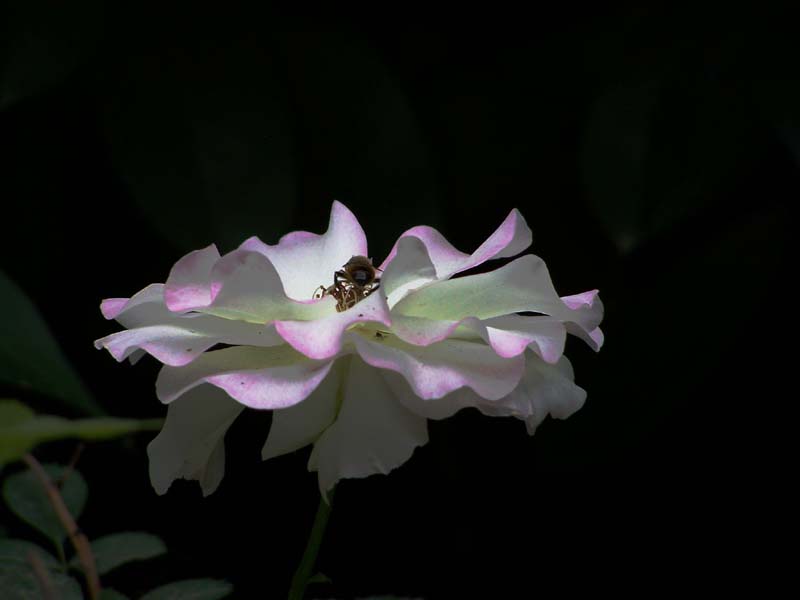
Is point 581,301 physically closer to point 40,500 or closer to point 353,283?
point 353,283

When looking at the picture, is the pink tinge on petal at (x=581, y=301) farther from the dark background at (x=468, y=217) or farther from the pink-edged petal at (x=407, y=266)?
the dark background at (x=468, y=217)

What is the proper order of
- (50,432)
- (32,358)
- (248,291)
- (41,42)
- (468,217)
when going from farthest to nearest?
(468,217), (41,42), (32,358), (248,291), (50,432)

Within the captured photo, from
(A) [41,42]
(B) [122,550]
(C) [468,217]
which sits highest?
(A) [41,42]

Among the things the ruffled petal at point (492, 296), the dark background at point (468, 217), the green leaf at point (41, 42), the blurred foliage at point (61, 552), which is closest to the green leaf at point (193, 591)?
the blurred foliage at point (61, 552)

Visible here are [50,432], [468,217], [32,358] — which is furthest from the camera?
[468,217]

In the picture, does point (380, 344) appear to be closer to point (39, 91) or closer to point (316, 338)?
point (316, 338)

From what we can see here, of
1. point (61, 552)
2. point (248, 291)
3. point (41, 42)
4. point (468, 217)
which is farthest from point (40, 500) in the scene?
point (468, 217)

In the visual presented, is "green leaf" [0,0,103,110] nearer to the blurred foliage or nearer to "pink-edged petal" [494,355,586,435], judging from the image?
the blurred foliage
